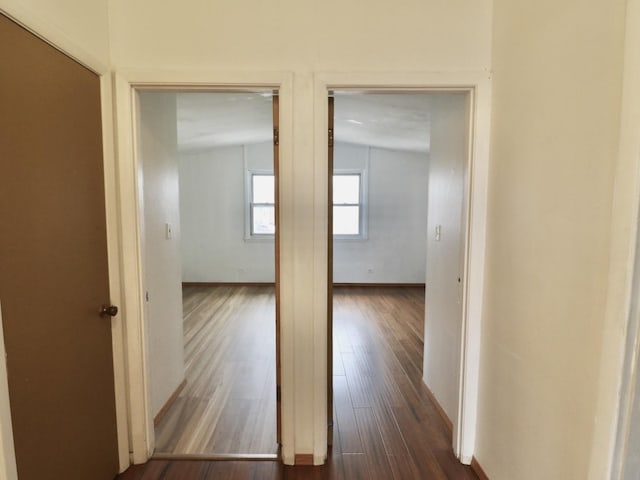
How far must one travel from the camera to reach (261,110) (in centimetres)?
381

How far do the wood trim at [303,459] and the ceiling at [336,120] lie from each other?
2.30m

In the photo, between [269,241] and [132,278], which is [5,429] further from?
[269,241]

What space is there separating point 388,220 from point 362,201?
0.59m

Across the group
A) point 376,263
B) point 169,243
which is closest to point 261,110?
point 169,243

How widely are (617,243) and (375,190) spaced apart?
5.16m

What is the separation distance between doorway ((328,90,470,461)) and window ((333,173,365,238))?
0.02m

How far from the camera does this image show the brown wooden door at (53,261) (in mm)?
1087

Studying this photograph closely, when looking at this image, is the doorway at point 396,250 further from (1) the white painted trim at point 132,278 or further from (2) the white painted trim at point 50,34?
(2) the white painted trim at point 50,34

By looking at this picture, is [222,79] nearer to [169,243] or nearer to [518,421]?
[169,243]

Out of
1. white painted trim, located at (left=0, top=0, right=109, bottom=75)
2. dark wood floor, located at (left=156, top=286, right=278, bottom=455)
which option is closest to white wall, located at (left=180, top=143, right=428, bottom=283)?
dark wood floor, located at (left=156, top=286, right=278, bottom=455)

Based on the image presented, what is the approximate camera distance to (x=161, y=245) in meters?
2.21

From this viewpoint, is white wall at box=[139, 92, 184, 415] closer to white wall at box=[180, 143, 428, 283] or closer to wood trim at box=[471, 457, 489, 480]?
wood trim at box=[471, 457, 489, 480]

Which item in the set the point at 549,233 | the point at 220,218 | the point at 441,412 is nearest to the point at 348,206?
the point at 220,218

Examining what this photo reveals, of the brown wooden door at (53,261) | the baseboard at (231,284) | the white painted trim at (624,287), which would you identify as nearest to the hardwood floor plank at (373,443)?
the white painted trim at (624,287)
